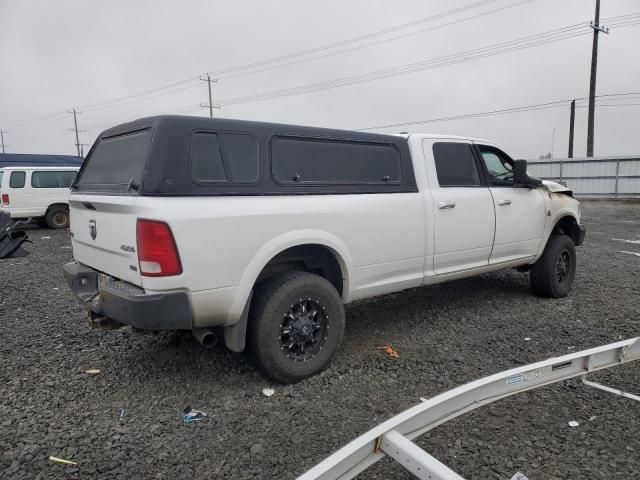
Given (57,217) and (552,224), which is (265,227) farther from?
(57,217)

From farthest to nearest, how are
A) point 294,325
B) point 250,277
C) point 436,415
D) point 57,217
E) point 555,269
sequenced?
1. point 57,217
2. point 555,269
3. point 294,325
4. point 250,277
5. point 436,415

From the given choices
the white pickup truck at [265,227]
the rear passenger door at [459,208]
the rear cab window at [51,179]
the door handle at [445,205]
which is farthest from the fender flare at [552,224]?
the rear cab window at [51,179]

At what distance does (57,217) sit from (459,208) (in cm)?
1351

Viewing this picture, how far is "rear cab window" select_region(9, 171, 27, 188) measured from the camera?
1351 centimetres

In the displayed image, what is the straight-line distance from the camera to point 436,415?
2490mm

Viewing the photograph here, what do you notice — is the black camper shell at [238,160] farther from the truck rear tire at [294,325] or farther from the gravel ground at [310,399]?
the gravel ground at [310,399]

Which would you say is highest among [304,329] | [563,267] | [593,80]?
[593,80]

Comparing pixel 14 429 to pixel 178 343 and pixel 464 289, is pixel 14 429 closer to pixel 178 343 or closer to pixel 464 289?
pixel 178 343

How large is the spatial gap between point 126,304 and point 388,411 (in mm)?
1828

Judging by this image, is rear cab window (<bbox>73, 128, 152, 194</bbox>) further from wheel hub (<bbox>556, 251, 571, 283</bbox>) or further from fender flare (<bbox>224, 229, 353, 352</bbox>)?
wheel hub (<bbox>556, 251, 571, 283</bbox>)

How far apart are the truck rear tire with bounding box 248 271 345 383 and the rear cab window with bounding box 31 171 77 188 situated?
1321 centimetres

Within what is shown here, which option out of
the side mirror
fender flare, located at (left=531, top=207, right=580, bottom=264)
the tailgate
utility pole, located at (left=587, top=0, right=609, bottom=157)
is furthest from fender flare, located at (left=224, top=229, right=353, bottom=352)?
utility pole, located at (left=587, top=0, right=609, bottom=157)

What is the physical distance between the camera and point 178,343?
169 inches

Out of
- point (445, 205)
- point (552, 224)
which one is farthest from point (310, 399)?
point (552, 224)
